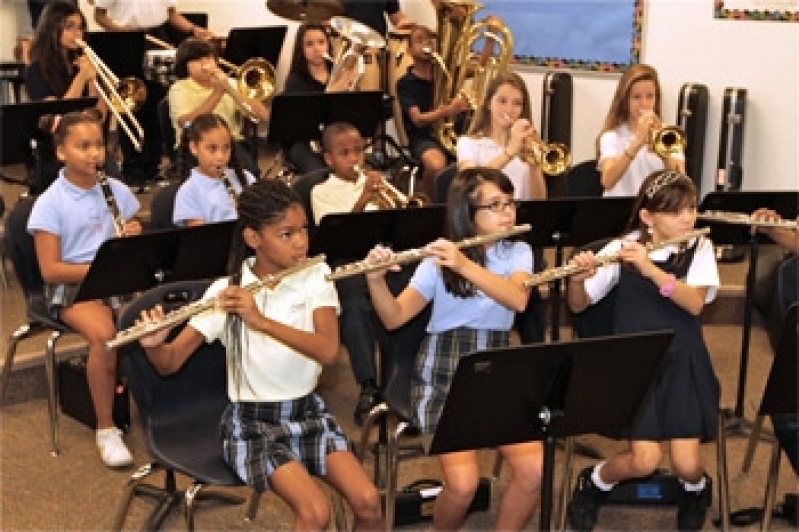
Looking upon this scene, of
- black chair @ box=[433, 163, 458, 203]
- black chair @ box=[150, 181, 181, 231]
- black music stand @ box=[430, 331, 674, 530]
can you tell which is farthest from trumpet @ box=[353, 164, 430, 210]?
black music stand @ box=[430, 331, 674, 530]

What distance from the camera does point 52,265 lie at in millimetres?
4172

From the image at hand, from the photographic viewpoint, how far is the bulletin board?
614cm

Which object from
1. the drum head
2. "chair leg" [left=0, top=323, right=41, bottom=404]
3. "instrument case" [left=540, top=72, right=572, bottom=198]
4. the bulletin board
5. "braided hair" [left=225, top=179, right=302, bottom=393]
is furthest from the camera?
the drum head

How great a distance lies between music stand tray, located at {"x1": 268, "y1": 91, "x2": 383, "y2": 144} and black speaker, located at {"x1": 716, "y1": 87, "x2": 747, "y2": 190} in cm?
172

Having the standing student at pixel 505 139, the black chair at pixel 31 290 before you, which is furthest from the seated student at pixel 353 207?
the black chair at pixel 31 290

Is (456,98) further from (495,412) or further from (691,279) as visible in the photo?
(495,412)

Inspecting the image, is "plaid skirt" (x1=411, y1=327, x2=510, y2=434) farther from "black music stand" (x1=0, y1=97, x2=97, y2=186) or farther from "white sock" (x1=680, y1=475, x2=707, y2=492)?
"black music stand" (x1=0, y1=97, x2=97, y2=186)

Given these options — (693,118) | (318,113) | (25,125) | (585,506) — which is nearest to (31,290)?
(25,125)

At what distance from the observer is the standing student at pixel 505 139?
4891 mm

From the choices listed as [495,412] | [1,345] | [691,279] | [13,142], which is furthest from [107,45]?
[495,412]

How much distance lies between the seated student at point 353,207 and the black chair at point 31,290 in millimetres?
970

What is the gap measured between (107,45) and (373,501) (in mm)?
4001

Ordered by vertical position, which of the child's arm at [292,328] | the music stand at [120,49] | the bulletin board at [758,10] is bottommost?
the child's arm at [292,328]

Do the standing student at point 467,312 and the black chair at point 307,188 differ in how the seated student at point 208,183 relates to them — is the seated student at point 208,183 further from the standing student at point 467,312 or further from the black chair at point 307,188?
the standing student at point 467,312
